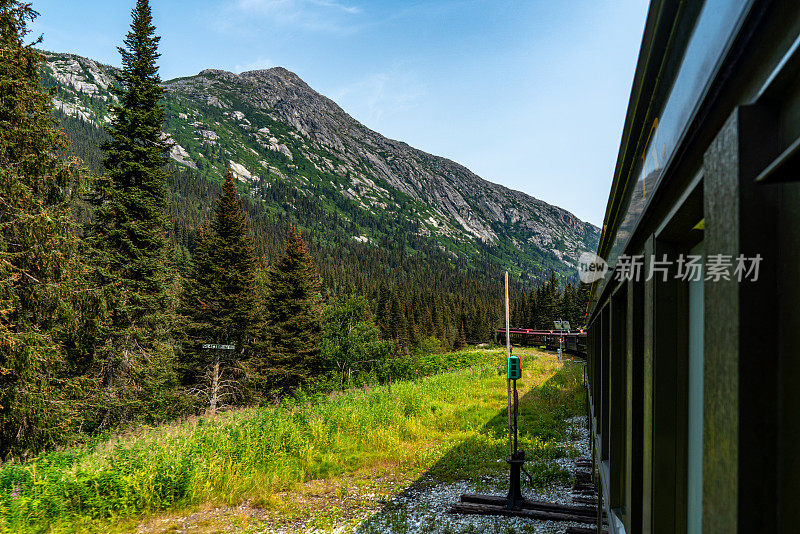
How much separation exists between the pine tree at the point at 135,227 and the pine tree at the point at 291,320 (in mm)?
10303

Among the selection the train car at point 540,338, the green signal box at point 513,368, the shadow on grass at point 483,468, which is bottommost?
the train car at point 540,338

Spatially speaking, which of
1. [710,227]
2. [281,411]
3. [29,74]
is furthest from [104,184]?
[710,227]

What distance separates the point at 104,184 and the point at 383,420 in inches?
535

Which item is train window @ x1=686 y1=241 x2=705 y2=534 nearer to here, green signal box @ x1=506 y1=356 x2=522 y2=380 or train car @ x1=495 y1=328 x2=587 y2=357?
green signal box @ x1=506 y1=356 x2=522 y2=380

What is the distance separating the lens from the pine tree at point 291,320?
27000 mm

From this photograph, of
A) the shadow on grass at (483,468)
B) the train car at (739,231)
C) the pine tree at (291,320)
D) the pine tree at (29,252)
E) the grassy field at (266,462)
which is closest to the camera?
the train car at (739,231)

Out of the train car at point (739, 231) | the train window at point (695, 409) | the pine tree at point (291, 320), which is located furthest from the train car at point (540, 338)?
the train car at point (739, 231)

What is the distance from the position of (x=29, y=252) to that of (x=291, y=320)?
60.9 feet

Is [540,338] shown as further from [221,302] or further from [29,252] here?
[29,252]

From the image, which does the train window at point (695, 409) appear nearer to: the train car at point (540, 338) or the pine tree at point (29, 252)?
the pine tree at point (29, 252)

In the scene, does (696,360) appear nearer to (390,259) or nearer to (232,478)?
(232,478)

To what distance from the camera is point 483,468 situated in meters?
8.91

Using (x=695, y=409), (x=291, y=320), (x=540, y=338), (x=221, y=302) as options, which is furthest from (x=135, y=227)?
(x=540, y=338)

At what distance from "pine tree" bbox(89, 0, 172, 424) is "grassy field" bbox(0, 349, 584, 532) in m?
6.20
